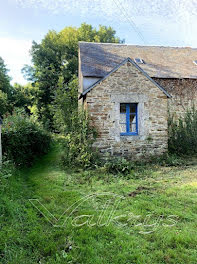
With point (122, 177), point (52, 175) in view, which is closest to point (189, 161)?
point (122, 177)

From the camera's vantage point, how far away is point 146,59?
13781mm

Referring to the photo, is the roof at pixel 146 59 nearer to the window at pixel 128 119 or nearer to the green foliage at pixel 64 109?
the green foliage at pixel 64 109

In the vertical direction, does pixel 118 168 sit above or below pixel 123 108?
below

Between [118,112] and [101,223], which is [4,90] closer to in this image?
[118,112]

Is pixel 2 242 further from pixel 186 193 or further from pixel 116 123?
pixel 116 123

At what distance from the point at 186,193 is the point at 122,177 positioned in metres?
2.18

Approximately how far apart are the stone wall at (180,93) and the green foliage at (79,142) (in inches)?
222

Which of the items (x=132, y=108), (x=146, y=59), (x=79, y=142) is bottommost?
(x=79, y=142)

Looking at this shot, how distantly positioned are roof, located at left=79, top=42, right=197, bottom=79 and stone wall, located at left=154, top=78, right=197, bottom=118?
0.33 m

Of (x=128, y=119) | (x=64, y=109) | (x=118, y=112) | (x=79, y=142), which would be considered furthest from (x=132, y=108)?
(x=64, y=109)

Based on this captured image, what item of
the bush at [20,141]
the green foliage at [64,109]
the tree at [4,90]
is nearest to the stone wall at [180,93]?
the green foliage at [64,109]

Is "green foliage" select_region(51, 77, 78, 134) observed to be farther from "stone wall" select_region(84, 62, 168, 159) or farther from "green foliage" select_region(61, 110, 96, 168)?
"stone wall" select_region(84, 62, 168, 159)

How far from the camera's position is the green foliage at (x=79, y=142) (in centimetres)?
827

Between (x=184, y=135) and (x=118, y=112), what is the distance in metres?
3.94
